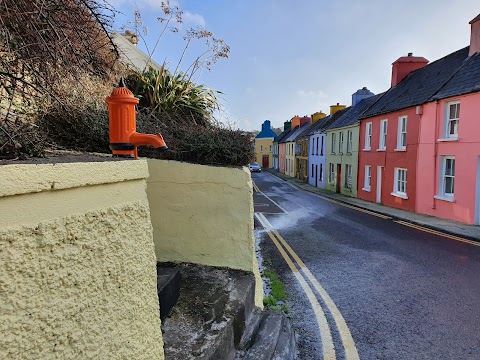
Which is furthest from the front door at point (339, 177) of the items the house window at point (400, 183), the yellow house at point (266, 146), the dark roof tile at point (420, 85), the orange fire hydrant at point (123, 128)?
the yellow house at point (266, 146)

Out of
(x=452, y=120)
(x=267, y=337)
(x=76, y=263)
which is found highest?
(x=452, y=120)

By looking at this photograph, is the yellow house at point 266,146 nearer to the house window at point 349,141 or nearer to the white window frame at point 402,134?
the house window at point 349,141

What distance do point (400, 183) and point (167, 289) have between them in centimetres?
1883

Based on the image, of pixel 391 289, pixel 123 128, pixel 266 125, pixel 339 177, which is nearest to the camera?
pixel 123 128

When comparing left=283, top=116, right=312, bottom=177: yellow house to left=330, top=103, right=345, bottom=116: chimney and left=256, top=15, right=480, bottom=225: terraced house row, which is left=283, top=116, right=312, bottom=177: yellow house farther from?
left=256, top=15, right=480, bottom=225: terraced house row

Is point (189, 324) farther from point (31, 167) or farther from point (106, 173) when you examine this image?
point (31, 167)

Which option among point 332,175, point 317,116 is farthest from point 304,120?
point 332,175

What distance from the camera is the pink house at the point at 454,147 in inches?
521

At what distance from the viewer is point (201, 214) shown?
12.7 ft

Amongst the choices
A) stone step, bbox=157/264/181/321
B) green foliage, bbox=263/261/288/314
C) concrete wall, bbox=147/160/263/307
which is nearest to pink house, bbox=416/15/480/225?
green foliage, bbox=263/261/288/314

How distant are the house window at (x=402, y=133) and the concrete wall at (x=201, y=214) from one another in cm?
1730

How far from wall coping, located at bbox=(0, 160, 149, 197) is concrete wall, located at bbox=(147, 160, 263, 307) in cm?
200

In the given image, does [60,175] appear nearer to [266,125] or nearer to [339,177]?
[339,177]

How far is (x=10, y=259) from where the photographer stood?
3.83ft
